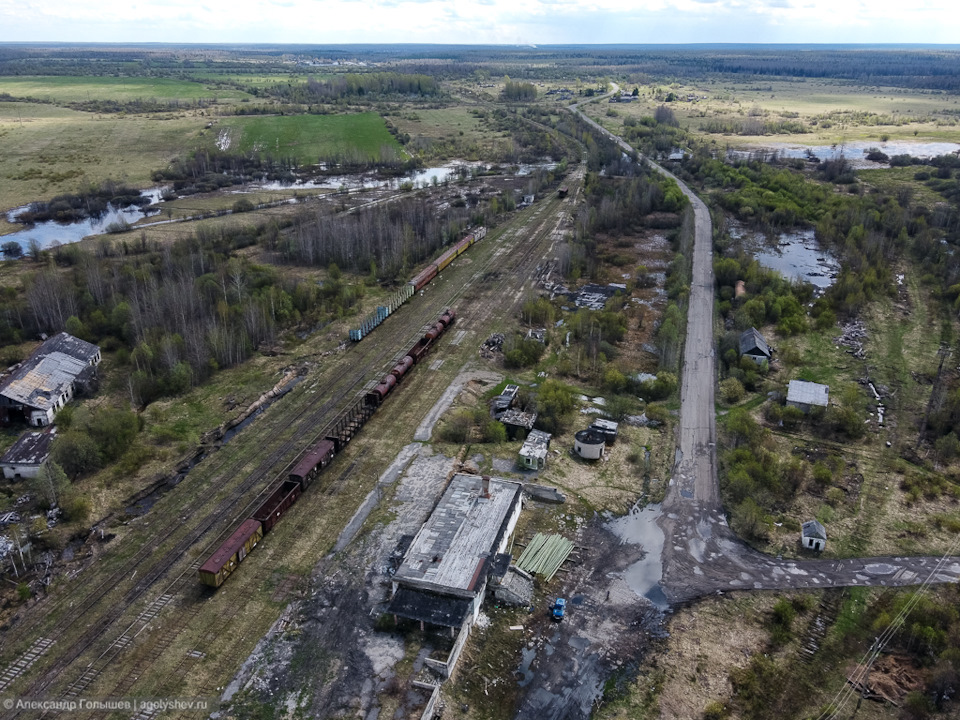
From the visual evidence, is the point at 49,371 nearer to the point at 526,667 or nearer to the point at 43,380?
the point at 43,380

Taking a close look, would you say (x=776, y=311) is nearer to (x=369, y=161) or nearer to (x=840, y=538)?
(x=840, y=538)

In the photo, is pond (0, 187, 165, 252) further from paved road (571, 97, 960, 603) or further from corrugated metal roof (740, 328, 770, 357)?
paved road (571, 97, 960, 603)

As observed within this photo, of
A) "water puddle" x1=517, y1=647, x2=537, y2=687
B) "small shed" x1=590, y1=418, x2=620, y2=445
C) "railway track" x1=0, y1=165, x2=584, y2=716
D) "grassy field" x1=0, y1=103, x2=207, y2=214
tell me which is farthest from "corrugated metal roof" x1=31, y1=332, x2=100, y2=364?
"grassy field" x1=0, y1=103, x2=207, y2=214

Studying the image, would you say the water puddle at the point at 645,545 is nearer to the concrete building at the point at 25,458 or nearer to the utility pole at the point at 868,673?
the utility pole at the point at 868,673

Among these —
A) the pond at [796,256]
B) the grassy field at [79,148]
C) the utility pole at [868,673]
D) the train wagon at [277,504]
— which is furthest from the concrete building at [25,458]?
the grassy field at [79,148]

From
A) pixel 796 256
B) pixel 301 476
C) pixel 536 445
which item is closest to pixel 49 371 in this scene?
pixel 301 476

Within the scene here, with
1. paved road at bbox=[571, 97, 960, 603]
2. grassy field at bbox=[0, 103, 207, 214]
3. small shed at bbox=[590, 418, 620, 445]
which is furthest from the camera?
grassy field at bbox=[0, 103, 207, 214]
